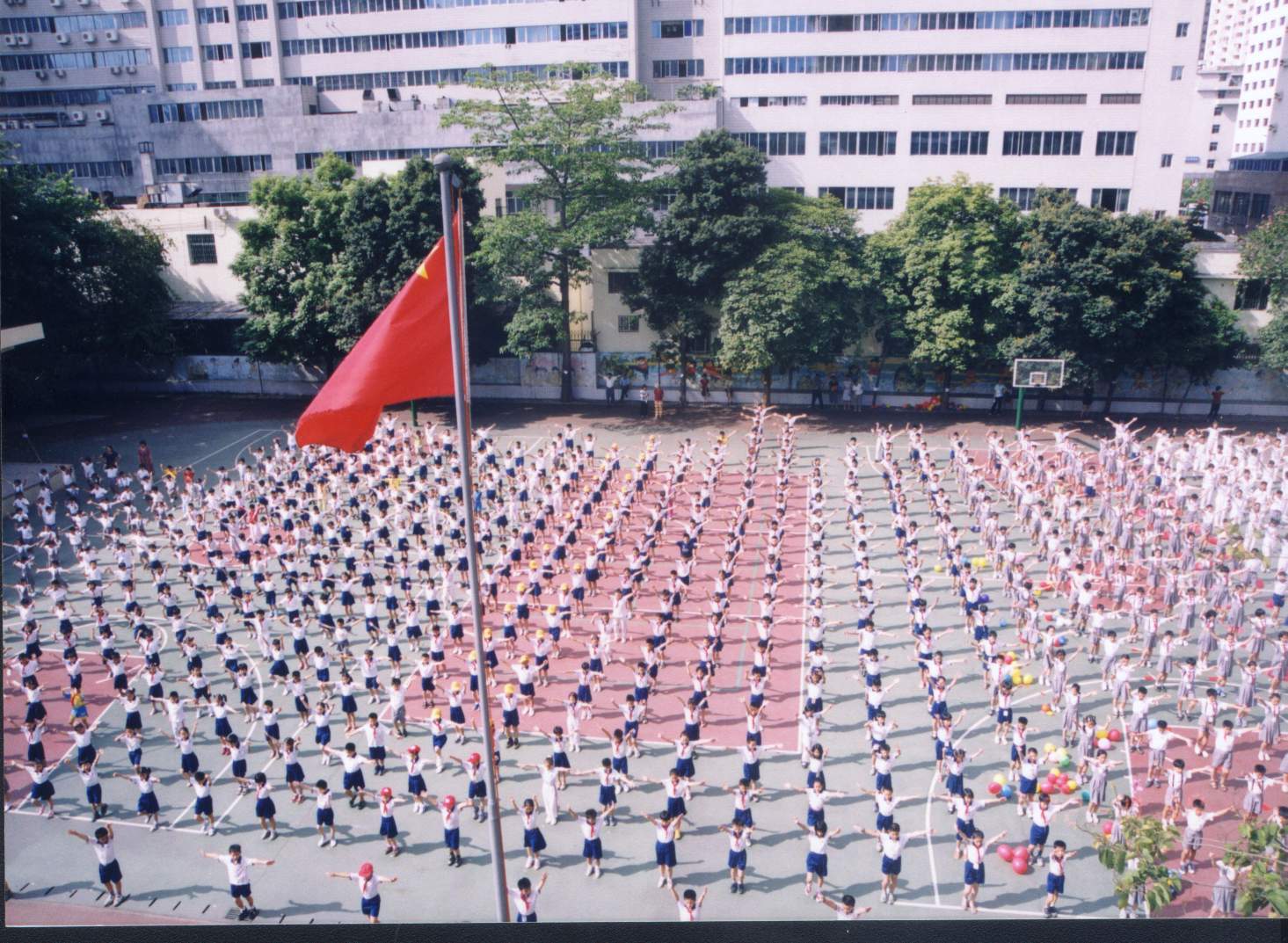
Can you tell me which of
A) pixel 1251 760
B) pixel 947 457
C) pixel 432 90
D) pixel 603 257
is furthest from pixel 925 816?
pixel 432 90

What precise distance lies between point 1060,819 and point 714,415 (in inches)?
785

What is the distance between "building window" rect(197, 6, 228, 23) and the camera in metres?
47.8

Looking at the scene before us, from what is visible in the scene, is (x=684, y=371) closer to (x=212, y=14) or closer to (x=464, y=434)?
(x=464, y=434)

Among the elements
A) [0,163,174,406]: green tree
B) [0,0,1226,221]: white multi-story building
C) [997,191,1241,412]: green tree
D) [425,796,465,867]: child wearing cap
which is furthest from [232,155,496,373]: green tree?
[425,796,465,867]: child wearing cap

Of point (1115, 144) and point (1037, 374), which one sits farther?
point (1115, 144)

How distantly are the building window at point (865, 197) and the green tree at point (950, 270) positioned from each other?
8118 mm

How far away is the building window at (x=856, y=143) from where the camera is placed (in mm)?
36500

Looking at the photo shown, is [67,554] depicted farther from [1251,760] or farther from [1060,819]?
[1251,760]

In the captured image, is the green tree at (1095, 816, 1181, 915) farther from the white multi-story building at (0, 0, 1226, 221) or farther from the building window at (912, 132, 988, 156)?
the building window at (912, 132, 988, 156)

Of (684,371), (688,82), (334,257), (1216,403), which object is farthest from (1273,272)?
(334,257)

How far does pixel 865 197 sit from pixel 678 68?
39.7 feet

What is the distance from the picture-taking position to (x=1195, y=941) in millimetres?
5184

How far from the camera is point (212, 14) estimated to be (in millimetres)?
48062

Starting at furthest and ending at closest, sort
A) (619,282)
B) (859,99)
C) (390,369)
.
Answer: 1. (859,99)
2. (619,282)
3. (390,369)
